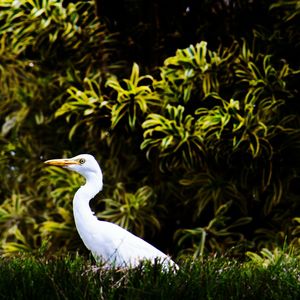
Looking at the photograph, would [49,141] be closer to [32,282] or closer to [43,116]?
[43,116]

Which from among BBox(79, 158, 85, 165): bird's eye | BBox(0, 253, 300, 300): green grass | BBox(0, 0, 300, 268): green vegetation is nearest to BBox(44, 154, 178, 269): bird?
BBox(79, 158, 85, 165): bird's eye

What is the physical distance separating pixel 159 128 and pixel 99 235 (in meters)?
1.95

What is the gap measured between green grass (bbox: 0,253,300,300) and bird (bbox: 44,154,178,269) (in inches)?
31.4

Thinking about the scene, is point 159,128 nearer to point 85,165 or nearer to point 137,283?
point 85,165

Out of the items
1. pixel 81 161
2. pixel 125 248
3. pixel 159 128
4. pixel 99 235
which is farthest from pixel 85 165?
pixel 159 128

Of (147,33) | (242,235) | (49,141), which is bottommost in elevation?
(242,235)

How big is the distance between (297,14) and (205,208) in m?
1.81

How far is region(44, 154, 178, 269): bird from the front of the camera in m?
5.37

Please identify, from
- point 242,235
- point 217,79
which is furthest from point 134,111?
point 242,235

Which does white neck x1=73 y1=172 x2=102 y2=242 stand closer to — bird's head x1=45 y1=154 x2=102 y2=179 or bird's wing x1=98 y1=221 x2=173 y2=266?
bird's head x1=45 y1=154 x2=102 y2=179

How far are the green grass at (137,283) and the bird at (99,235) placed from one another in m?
0.80

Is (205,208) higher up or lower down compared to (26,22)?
lower down

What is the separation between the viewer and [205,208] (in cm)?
807

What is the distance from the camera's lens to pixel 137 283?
4207 mm
